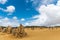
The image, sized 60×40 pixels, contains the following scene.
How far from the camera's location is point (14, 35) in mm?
14781

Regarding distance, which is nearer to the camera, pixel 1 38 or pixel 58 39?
pixel 58 39

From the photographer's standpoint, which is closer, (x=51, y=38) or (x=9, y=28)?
(x=51, y=38)

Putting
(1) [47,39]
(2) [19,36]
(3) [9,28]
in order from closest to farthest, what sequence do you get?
(1) [47,39]
(2) [19,36]
(3) [9,28]

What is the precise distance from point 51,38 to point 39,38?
104 cm

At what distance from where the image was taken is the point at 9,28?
17.4m

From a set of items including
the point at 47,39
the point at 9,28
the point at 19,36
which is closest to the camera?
the point at 47,39

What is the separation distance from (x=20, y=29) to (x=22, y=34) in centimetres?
55

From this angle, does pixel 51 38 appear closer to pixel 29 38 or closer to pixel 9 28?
pixel 29 38

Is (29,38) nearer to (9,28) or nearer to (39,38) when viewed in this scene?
(39,38)

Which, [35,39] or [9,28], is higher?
[9,28]

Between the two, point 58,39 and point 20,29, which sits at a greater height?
point 20,29

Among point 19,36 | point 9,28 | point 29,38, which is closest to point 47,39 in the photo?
point 29,38

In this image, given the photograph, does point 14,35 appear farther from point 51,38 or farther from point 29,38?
point 51,38

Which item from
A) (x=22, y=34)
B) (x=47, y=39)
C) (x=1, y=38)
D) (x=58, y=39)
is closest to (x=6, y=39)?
(x=1, y=38)
